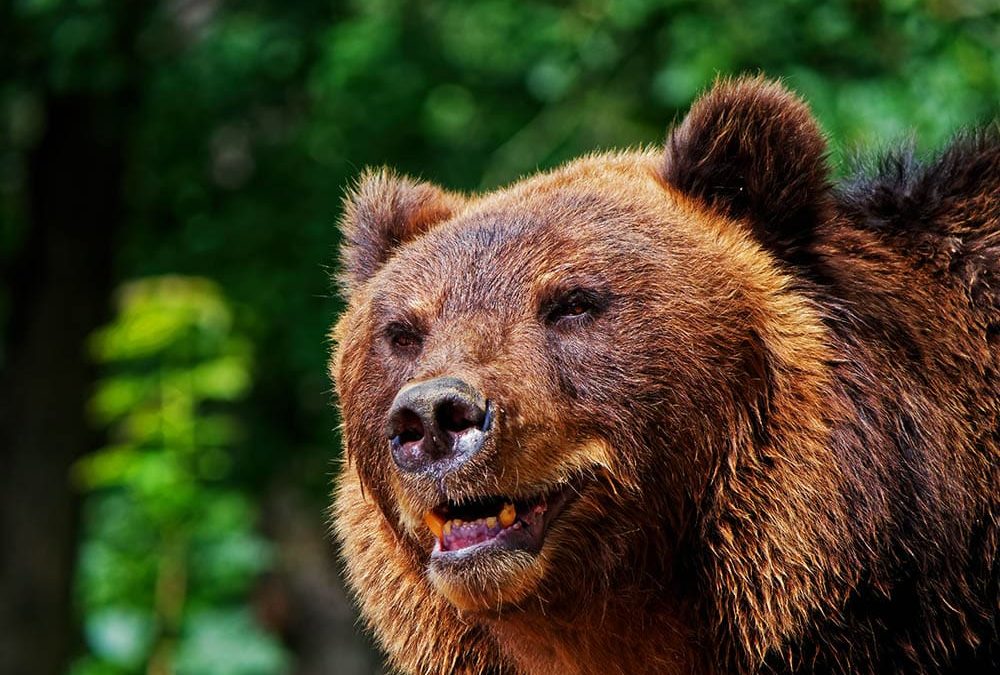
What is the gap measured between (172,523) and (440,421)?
347 centimetres

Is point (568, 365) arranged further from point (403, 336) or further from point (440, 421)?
point (403, 336)

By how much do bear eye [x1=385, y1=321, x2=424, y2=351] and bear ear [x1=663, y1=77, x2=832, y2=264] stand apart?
86 centimetres

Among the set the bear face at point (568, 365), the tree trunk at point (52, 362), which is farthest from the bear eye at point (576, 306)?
the tree trunk at point (52, 362)

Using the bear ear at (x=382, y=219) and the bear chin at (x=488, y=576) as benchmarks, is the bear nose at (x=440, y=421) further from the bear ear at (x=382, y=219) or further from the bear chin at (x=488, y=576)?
the bear ear at (x=382, y=219)

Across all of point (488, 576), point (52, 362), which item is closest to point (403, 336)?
point (488, 576)

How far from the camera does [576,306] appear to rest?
152 inches

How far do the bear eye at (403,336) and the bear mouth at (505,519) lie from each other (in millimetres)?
480

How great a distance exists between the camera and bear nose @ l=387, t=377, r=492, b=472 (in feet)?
11.6

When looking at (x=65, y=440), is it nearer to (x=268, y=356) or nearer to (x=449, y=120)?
(x=268, y=356)

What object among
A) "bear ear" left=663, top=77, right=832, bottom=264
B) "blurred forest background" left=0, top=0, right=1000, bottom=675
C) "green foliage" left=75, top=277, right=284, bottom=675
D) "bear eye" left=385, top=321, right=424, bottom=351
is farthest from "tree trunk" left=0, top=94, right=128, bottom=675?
"bear ear" left=663, top=77, right=832, bottom=264

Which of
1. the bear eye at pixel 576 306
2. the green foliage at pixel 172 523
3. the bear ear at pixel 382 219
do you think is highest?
the bear ear at pixel 382 219

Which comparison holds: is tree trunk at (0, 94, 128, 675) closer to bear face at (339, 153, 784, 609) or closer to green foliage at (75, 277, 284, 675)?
green foliage at (75, 277, 284, 675)

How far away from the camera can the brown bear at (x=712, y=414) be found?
373 centimetres

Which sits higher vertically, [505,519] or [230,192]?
[230,192]
